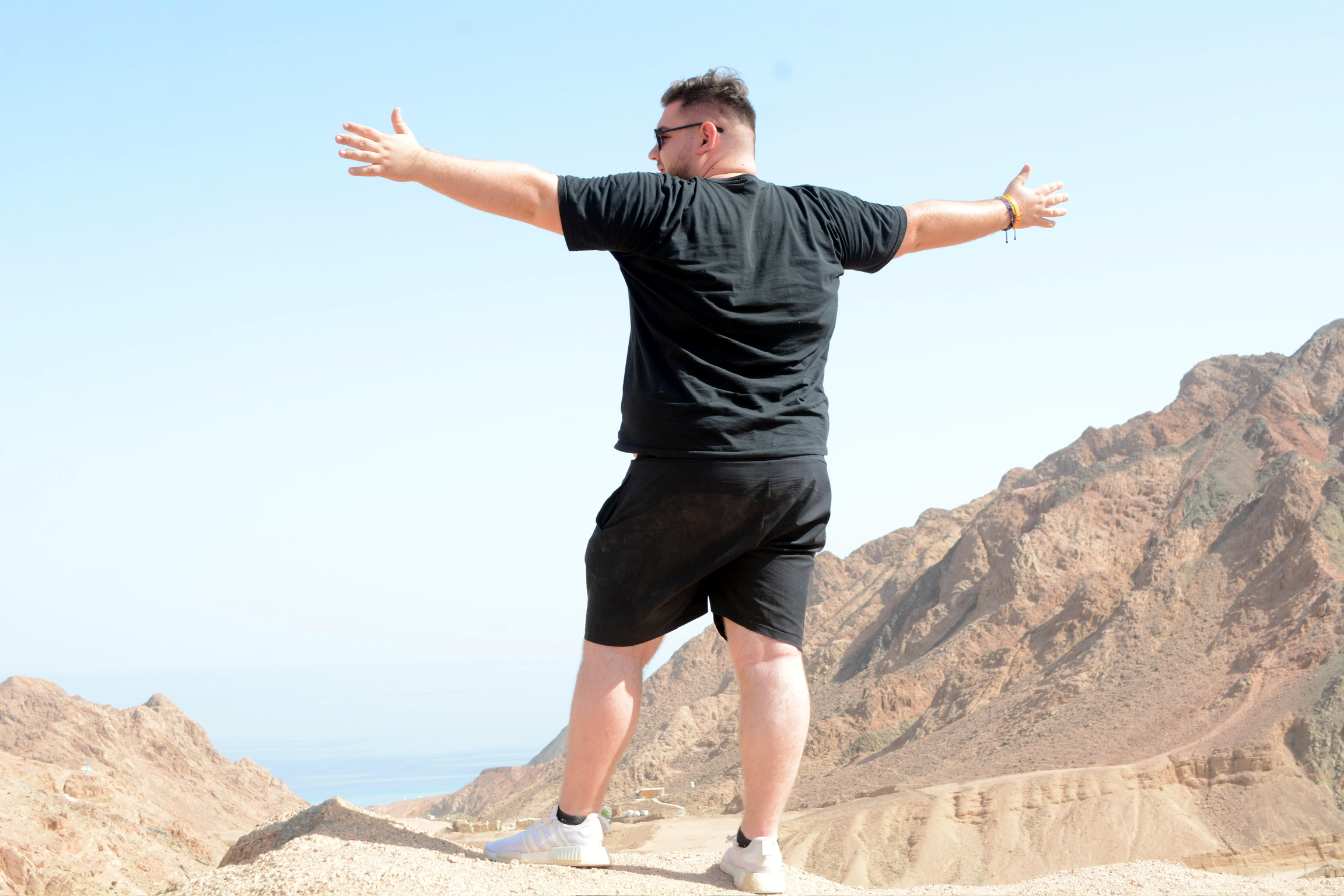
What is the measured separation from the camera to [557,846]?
3174mm

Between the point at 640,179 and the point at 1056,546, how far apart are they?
30746mm

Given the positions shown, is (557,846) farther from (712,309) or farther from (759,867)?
(712,309)

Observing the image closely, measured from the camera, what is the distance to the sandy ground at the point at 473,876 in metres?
2.79

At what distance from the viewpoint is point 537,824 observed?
127 inches

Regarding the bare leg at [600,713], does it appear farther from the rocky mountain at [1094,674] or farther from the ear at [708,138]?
the rocky mountain at [1094,674]

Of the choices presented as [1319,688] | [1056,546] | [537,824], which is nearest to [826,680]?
[1056,546]

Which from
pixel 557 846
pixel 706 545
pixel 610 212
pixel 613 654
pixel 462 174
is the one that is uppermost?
pixel 462 174

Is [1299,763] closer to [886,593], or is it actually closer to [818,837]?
[818,837]

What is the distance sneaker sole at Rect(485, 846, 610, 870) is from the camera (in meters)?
3.14

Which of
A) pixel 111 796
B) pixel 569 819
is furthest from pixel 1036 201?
pixel 111 796

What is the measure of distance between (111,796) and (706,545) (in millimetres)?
9492

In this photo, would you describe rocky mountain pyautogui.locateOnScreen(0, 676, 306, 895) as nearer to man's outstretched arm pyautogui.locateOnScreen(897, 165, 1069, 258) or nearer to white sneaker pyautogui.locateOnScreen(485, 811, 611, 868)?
white sneaker pyautogui.locateOnScreen(485, 811, 611, 868)

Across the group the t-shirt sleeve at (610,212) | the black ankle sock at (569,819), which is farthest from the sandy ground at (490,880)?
the t-shirt sleeve at (610,212)

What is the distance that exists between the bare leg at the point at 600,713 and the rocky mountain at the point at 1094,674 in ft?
58.7
